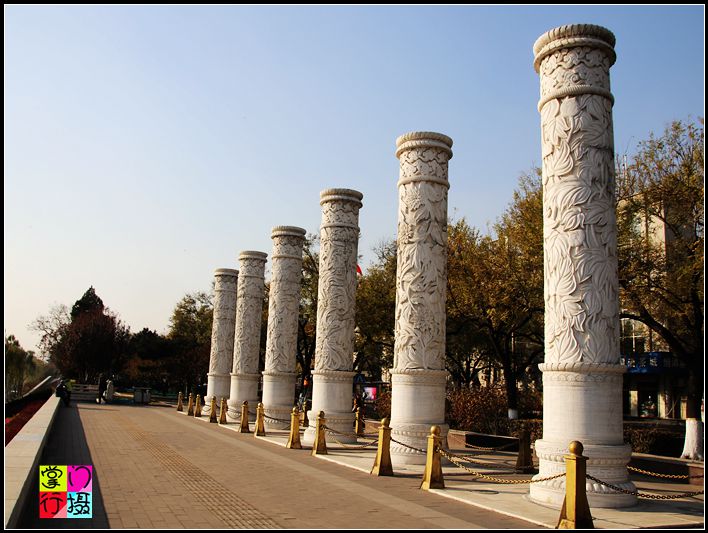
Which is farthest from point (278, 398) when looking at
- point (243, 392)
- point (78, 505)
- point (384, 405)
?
→ point (78, 505)

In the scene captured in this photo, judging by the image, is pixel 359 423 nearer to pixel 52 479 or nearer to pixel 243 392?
pixel 243 392

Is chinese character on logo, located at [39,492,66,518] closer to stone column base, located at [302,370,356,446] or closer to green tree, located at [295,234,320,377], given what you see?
stone column base, located at [302,370,356,446]

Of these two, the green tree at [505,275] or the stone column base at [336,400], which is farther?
the green tree at [505,275]

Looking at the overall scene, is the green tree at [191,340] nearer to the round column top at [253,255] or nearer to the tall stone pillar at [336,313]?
the round column top at [253,255]

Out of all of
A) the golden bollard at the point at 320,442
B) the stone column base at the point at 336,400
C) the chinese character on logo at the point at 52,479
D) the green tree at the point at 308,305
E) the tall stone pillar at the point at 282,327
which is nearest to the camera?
the chinese character on logo at the point at 52,479

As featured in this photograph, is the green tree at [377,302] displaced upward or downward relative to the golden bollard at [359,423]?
upward

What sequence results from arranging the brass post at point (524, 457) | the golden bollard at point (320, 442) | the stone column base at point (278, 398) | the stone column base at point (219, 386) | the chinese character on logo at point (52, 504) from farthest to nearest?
the stone column base at point (219, 386)
the stone column base at point (278, 398)
the golden bollard at point (320, 442)
the brass post at point (524, 457)
the chinese character on logo at point (52, 504)

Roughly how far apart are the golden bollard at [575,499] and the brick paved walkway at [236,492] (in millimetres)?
536

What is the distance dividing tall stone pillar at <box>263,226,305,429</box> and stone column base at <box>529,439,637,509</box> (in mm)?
13673

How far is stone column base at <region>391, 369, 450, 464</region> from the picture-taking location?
13.4 metres

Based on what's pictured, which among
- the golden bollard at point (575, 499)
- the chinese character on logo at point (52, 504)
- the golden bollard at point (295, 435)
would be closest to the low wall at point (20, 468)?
the chinese character on logo at point (52, 504)

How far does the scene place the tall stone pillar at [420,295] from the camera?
1358 centimetres

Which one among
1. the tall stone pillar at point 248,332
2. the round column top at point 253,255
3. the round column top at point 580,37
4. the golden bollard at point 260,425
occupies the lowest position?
the golden bollard at point 260,425

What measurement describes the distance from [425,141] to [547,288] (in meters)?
5.36
